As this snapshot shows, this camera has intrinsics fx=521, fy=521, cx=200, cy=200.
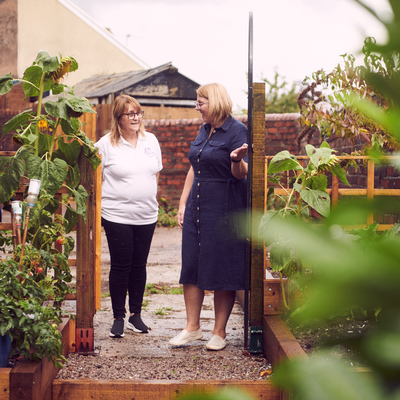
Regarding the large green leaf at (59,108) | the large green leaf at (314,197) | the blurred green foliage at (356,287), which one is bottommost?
the large green leaf at (314,197)

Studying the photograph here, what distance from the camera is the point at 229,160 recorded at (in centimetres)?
290

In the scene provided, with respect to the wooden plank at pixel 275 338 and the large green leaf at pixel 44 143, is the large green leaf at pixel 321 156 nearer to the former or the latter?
the wooden plank at pixel 275 338

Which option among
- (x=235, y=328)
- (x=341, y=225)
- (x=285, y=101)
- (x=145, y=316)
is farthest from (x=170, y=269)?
(x=285, y=101)

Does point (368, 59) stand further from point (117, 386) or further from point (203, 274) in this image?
point (203, 274)

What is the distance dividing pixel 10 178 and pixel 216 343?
1.43 meters

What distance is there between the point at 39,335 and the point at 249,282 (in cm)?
122

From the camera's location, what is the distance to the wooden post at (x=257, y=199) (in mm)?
2779

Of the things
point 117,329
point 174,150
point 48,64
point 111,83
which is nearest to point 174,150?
point 174,150

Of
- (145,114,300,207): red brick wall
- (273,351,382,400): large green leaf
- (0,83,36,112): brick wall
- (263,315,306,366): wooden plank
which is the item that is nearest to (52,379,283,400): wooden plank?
(263,315,306,366): wooden plank

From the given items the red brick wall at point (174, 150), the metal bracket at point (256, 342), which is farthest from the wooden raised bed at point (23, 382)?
the red brick wall at point (174, 150)

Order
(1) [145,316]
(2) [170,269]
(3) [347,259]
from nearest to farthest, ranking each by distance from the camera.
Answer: (3) [347,259] → (1) [145,316] → (2) [170,269]

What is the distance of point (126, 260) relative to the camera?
316 centimetres

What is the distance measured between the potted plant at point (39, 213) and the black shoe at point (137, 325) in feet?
2.38

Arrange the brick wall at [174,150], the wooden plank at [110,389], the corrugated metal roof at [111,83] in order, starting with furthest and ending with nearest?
the corrugated metal roof at [111,83] → the brick wall at [174,150] → the wooden plank at [110,389]
